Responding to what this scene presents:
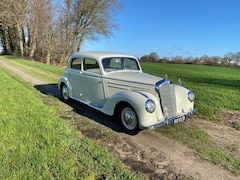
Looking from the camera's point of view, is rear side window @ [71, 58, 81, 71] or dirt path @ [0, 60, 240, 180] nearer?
dirt path @ [0, 60, 240, 180]

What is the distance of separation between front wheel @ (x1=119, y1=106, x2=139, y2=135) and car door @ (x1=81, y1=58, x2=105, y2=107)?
920mm

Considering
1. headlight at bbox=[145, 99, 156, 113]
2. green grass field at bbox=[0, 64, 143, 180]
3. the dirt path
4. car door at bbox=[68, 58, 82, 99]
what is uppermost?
car door at bbox=[68, 58, 82, 99]

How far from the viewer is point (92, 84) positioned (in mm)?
6055

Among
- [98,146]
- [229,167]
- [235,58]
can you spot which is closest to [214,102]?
[229,167]

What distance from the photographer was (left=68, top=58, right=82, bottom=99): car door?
6655 mm

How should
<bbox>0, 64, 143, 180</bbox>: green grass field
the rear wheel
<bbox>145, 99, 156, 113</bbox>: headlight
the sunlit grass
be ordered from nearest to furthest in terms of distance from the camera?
1. <bbox>0, 64, 143, 180</bbox>: green grass field
2. the sunlit grass
3. <bbox>145, 99, 156, 113</bbox>: headlight
4. the rear wheel

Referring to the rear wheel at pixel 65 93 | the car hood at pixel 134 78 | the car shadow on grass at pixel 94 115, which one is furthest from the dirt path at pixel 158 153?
the rear wheel at pixel 65 93

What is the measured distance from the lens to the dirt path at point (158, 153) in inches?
133

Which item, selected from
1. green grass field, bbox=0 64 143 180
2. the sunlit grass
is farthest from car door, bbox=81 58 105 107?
the sunlit grass

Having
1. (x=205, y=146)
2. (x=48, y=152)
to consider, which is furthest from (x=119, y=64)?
(x=48, y=152)

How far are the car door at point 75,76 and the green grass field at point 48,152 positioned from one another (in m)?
1.57

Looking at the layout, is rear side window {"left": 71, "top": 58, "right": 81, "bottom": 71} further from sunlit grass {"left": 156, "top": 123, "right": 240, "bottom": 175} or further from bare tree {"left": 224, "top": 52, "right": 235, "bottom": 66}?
bare tree {"left": 224, "top": 52, "right": 235, "bottom": 66}

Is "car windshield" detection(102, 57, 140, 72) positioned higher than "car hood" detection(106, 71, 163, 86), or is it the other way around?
"car windshield" detection(102, 57, 140, 72)

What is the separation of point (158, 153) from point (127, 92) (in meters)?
1.61
